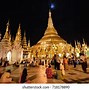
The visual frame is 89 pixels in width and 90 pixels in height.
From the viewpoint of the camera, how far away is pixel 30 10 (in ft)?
16.0

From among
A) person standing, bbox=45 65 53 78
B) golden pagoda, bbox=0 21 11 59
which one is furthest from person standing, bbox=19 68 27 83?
golden pagoda, bbox=0 21 11 59

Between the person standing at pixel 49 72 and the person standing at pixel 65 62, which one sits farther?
the person standing at pixel 65 62

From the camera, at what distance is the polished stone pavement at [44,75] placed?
4.04 meters

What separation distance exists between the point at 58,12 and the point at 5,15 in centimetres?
128

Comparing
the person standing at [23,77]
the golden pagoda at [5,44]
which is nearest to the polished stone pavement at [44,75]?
the person standing at [23,77]

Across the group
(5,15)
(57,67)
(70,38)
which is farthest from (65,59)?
(5,15)

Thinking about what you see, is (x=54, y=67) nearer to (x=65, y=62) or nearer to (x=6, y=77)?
(x=65, y=62)

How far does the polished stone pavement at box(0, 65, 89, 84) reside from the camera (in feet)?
13.3

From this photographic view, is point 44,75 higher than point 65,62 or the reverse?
the reverse

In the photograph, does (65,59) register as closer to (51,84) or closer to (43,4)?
(51,84)

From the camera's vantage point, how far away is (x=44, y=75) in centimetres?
415

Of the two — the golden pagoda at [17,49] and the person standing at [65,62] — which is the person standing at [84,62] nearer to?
the person standing at [65,62]

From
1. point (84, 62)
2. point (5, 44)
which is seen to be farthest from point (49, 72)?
point (5, 44)

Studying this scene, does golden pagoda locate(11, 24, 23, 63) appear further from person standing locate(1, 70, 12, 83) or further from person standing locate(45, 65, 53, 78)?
person standing locate(45, 65, 53, 78)
